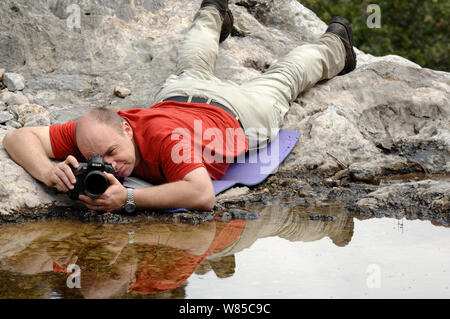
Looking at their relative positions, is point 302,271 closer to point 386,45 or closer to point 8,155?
point 8,155

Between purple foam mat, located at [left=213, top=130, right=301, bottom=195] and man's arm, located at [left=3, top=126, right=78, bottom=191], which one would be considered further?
purple foam mat, located at [left=213, top=130, right=301, bottom=195]

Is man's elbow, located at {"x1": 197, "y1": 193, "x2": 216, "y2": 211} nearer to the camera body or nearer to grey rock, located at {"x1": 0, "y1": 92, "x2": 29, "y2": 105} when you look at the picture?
the camera body

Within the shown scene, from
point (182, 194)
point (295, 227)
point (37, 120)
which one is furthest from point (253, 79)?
point (295, 227)

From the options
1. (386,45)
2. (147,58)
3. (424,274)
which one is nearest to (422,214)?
(424,274)

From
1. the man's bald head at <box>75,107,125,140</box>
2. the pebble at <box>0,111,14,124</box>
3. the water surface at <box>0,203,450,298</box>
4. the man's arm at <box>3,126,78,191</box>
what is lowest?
the water surface at <box>0,203,450,298</box>

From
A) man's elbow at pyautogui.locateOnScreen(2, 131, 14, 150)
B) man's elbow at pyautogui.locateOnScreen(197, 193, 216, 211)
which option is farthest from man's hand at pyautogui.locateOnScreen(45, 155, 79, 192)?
man's elbow at pyautogui.locateOnScreen(197, 193, 216, 211)

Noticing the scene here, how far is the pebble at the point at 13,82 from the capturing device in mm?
5043

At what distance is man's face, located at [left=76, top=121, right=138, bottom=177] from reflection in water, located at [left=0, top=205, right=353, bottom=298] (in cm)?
40

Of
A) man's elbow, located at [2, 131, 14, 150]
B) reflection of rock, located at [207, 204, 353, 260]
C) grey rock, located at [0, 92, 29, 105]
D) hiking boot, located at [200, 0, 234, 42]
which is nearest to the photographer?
reflection of rock, located at [207, 204, 353, 260]

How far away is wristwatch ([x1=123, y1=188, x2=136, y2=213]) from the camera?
344 cm

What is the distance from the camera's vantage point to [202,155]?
388 centimetres

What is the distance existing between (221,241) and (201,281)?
0.60 meters

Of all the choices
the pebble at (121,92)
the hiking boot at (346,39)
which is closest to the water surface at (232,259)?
the pebble at (121,92)

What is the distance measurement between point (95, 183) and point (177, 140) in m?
0.53
